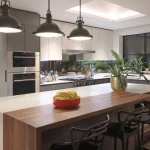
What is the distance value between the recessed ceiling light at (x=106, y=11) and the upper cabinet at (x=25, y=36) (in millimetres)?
861

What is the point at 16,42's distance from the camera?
12.8 ft

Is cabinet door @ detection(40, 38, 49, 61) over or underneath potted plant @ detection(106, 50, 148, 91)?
over

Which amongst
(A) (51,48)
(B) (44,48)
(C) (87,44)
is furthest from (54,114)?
(C) (87,44)

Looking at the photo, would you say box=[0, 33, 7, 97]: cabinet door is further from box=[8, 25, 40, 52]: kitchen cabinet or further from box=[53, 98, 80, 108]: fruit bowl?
box=[53, 98, 80, 108]: fruit bowl

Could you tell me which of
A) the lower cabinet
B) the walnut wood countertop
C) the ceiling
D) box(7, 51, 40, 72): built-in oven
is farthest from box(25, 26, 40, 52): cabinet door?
the walnut wood countertop

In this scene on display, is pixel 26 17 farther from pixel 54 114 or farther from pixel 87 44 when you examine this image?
pixel 54 114

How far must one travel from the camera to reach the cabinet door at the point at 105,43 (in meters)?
6.34

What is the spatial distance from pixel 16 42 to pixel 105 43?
341cm

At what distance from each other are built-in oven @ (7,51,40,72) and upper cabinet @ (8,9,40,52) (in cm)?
10

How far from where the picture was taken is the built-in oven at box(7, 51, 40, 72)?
382 cm

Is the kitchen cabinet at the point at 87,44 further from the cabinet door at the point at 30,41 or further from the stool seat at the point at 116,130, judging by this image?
the stool seat at the point at 116,130

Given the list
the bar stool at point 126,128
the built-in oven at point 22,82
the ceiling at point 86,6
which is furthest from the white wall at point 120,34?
the bar stool at point 126,128

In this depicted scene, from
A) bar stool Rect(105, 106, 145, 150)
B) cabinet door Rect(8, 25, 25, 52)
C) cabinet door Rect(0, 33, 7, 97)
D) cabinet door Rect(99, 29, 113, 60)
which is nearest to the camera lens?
bar stool Rect(105, 106, 145, 150)

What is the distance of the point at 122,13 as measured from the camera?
203 inches
